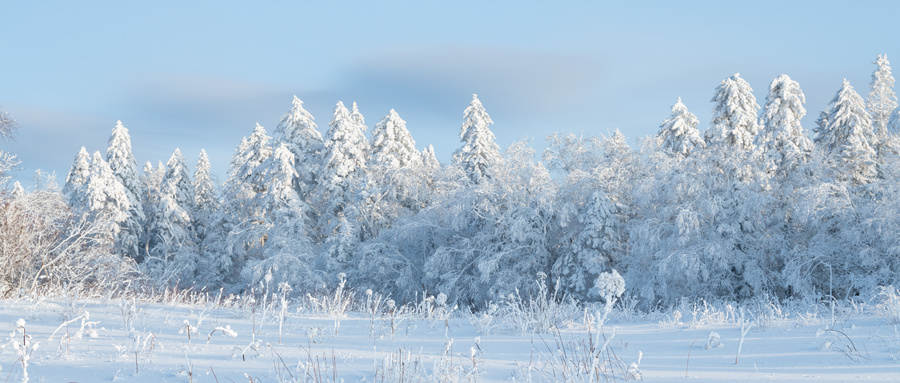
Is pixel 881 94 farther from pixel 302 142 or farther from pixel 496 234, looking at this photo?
pixel 302 142

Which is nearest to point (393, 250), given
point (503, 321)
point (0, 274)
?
point (0, 274)

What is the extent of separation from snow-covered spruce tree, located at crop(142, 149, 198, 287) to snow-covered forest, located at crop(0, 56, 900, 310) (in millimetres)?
209

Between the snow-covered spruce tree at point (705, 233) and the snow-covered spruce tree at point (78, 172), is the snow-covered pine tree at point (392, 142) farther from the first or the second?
the snow-covered spruce tree at point (78, 172)

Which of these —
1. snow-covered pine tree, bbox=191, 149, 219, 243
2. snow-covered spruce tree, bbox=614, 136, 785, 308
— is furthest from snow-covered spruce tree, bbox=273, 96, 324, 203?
snow-covered spruce tree, bbox=614, 136, 785, 308

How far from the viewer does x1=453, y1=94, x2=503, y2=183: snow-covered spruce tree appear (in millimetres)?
30078

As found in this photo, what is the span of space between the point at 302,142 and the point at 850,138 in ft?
91.0

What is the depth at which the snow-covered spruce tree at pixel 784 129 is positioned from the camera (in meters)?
22.5

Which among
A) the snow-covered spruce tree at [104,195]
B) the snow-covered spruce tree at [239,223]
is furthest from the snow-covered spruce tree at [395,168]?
the snow-covered spruce tree at [104,195]

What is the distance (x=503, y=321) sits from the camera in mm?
7500

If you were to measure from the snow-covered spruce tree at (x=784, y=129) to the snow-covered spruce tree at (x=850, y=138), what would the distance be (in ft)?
3.91

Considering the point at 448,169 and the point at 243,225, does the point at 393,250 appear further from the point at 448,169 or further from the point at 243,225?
the point at 243,225

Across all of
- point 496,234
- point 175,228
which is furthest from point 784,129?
point 175,228

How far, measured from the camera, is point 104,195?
3155 cm

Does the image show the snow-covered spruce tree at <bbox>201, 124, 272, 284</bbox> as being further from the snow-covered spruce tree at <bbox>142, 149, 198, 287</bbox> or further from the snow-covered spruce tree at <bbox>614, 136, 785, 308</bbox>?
the snow-covered spruce tree at <bbox>614, 136, 785, 308</bbox>
